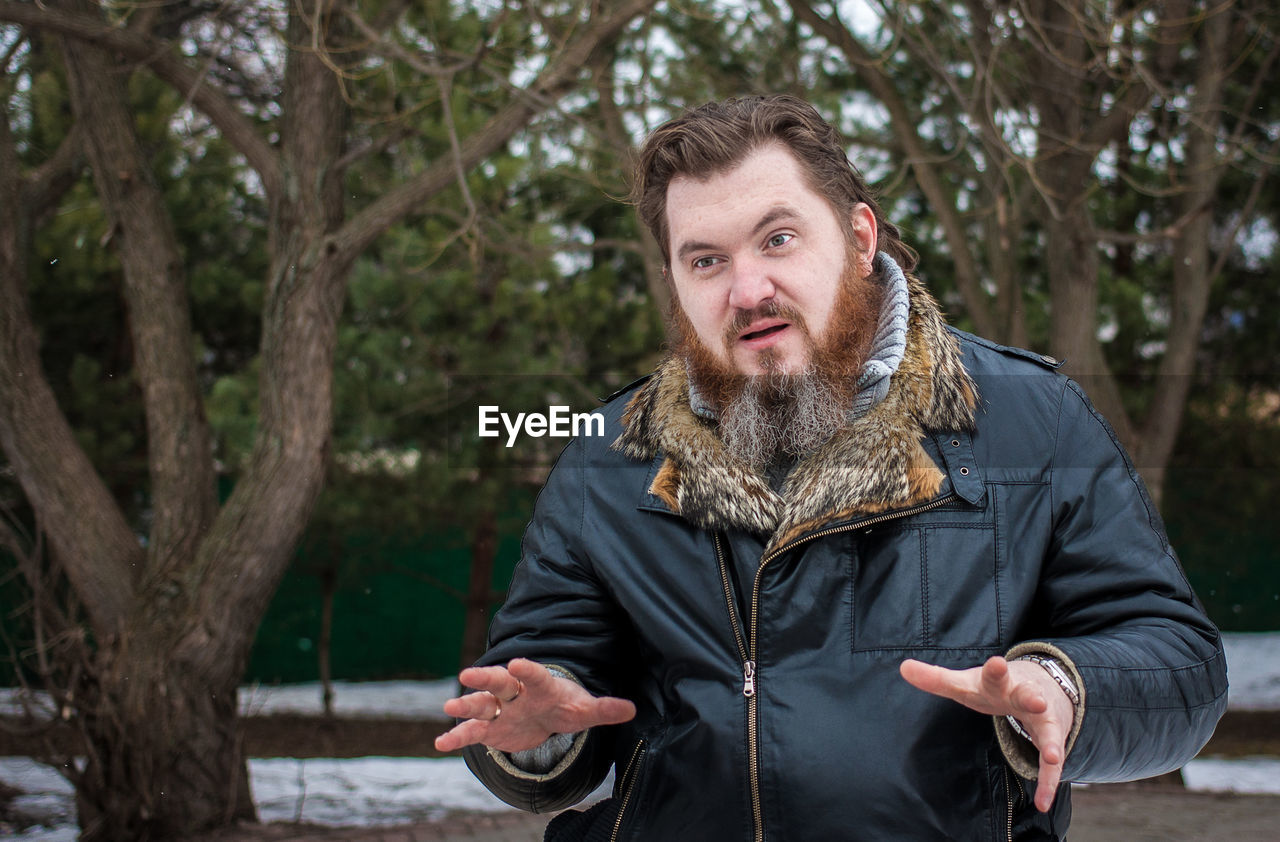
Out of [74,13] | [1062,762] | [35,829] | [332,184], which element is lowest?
[35,829]

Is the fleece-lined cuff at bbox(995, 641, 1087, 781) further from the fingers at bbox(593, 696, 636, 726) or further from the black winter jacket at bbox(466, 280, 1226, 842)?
the fingers at bbox(593, 696, 636, 726)

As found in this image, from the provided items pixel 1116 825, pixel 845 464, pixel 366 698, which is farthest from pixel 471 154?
pixel 366 698

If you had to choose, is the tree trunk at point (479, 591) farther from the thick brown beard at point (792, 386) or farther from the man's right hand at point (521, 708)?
the man's right hand at point (521, 708)

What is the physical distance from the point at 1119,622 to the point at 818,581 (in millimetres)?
432

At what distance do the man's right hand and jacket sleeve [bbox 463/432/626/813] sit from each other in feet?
0.23

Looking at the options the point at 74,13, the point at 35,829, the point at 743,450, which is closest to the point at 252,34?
the point at 74,13

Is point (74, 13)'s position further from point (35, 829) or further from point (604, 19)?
point (35, 829)

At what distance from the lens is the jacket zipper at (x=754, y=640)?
1640 millimetres

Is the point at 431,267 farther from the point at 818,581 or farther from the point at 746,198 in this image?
the point at 818,581

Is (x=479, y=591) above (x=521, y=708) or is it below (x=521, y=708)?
below

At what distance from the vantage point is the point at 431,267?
8078mm

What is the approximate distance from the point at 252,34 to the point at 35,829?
462cm

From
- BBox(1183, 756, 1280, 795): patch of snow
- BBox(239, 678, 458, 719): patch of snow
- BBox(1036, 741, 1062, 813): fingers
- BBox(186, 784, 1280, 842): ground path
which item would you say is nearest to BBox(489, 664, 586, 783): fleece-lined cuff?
BBox(1036, 741, 1062, 813): fingers

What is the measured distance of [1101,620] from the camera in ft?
5.23
